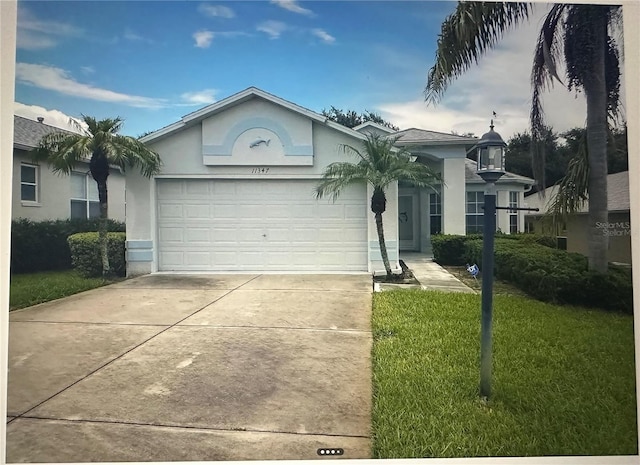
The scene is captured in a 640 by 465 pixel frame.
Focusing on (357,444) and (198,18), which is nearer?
(357,444)

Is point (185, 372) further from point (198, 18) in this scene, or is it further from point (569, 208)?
point (569, 208)

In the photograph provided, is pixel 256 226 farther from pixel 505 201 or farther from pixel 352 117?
pixel 505 201

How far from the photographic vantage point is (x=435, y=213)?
126 inches

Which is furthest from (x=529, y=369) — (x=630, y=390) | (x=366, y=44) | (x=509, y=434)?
(x=366, y=44)

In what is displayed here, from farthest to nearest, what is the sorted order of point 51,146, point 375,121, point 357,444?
1. point 375,121
2. point 51,146
3. point 357,444

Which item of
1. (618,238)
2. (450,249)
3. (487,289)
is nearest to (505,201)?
(450,249)

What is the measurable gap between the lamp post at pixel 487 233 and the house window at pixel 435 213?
0.65m

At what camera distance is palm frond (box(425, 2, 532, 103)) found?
2768mm

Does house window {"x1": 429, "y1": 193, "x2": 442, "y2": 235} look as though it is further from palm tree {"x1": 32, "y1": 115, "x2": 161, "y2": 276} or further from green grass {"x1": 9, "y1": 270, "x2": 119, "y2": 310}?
green grass {"x1": 9, "y1": 270, "x2": 119, "y2": 310}

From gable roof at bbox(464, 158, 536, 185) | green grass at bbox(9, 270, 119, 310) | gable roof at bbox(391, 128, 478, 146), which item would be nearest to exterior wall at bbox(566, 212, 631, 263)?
gable roof at bbox(464, 158, 536, 185)

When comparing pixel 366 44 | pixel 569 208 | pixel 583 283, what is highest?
pixel 366 44

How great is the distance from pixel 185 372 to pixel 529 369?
82.1 inches

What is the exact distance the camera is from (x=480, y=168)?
2.54 m

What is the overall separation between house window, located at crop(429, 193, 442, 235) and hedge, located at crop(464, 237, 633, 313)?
35 cm
